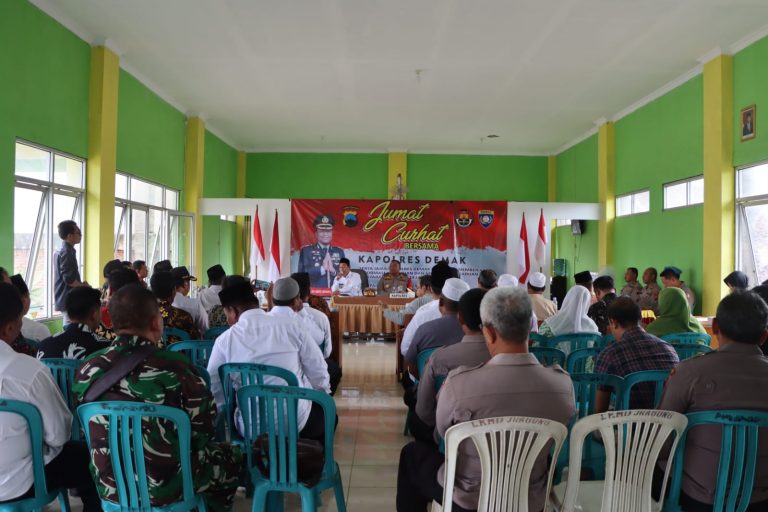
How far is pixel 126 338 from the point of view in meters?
1.91

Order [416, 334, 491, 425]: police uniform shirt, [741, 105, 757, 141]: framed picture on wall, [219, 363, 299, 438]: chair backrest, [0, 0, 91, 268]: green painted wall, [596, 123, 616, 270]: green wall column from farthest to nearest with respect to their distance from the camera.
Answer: [596, 123, 616, 270]: green wall column, [741, 105, 757, 141]: framed picture on wall, [0, 0, 91, 268]: green painted wall, [219, 363, 299, 438]: chair backrest, [416, 334, 491, 425]: police uniform shirt

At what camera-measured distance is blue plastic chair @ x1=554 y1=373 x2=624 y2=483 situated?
8.14 ft

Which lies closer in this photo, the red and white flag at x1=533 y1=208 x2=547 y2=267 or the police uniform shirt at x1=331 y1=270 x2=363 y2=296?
the police uniform shirt at x1=331 y1=270 x2=363 y2=296

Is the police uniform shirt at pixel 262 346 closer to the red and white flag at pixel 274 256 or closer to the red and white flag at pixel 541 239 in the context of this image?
the red and white flag at pixel 274 256

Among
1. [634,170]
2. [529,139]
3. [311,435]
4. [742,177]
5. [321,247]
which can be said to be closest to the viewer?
[311,435]

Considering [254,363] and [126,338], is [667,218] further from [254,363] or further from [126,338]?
[126,338]

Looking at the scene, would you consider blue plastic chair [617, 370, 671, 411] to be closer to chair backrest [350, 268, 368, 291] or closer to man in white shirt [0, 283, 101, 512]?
man in white shirt [0, 283, 101, 512]

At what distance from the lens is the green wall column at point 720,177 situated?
260 inches

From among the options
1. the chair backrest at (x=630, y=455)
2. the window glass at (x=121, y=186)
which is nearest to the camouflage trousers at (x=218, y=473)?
the chair backrest at (x=630, y=455)

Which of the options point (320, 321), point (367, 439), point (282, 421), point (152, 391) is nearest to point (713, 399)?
point (282, 421)

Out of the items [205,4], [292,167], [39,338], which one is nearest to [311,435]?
[39,338]

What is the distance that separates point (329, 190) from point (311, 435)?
10.8 meters

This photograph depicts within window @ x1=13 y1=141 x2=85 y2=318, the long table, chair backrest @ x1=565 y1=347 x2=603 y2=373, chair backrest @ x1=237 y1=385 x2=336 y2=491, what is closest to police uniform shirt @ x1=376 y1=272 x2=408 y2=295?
the long table

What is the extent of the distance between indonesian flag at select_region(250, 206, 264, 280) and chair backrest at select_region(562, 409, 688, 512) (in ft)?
30.0
